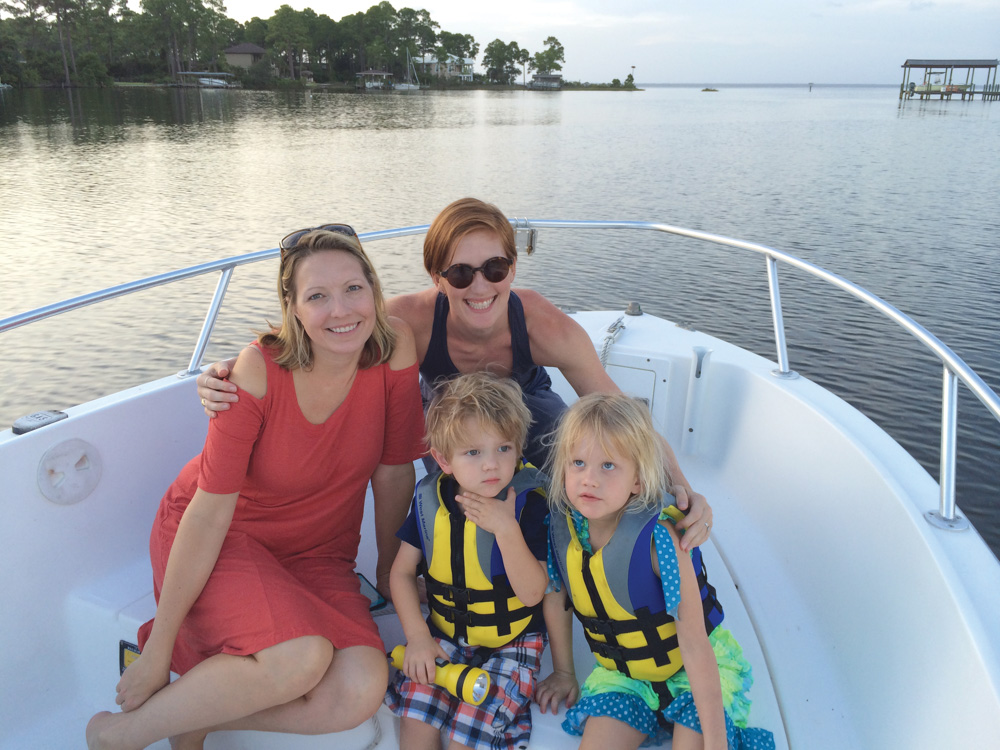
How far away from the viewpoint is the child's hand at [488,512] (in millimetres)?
1570

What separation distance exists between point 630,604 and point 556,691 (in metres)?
0.30

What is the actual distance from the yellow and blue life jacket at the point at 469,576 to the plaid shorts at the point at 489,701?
0.04 metres

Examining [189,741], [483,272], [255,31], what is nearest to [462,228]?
[483,272]

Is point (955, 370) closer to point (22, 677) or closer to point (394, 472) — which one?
point (394, 472)

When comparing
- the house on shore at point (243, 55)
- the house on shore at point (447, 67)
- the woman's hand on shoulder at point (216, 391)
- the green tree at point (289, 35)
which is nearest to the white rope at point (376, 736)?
the woman's hand on shoulder at point (216, 391)

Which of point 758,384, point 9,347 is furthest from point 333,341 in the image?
point 9,347

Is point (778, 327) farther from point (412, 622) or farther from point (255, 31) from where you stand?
point (255, 31)

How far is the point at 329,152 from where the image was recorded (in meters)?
19.3

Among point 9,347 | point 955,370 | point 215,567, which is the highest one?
point 955,370

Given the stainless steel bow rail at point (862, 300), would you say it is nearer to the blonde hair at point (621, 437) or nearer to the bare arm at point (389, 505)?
the blonde hair at point (621, 437)

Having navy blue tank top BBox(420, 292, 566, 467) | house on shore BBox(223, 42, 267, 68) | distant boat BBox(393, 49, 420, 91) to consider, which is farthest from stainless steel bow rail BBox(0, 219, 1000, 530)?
house on shore BBox(223, 42, 267, 68)

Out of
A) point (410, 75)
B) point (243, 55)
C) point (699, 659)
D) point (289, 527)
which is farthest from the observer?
point (410, 75)

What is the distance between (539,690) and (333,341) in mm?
924

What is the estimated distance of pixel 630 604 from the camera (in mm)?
1471
